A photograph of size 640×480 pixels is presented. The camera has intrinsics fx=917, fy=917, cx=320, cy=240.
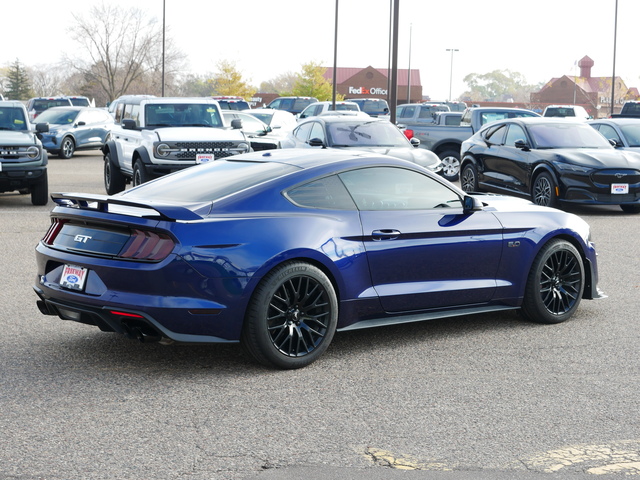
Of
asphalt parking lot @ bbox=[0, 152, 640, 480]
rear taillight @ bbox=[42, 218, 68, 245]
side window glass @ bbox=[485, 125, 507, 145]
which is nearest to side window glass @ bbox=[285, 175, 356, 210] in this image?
asphalt parking lot @ bbox=[0, 152, 640, 480]

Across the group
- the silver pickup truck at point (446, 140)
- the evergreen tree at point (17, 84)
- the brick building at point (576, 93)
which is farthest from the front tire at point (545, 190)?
the brick building at point (576, 93)

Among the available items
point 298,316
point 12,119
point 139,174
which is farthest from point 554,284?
point 12,119

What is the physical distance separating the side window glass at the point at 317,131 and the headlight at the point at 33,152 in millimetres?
5109

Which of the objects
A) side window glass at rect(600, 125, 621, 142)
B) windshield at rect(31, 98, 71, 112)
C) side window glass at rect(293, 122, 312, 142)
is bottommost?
side window glass at rect(293, 122, 312, 142)

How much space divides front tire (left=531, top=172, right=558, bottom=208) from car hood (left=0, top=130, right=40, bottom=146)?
344 inches

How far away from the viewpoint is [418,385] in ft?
18.3

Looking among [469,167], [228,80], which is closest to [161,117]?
[469,167]

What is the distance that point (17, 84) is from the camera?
99.6 m

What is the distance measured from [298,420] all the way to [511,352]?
2116 mm

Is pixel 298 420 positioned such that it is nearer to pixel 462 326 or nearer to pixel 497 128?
pixel 462 326

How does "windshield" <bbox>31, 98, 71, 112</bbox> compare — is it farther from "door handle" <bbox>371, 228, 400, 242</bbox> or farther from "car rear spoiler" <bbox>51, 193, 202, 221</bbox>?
"door handle" <bbox>371, 228, 400, 242</bbox>

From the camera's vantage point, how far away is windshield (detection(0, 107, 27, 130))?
16453 millimetres

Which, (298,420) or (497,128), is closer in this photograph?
(298,420)

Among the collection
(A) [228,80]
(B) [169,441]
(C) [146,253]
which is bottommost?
(B) [169,441]
